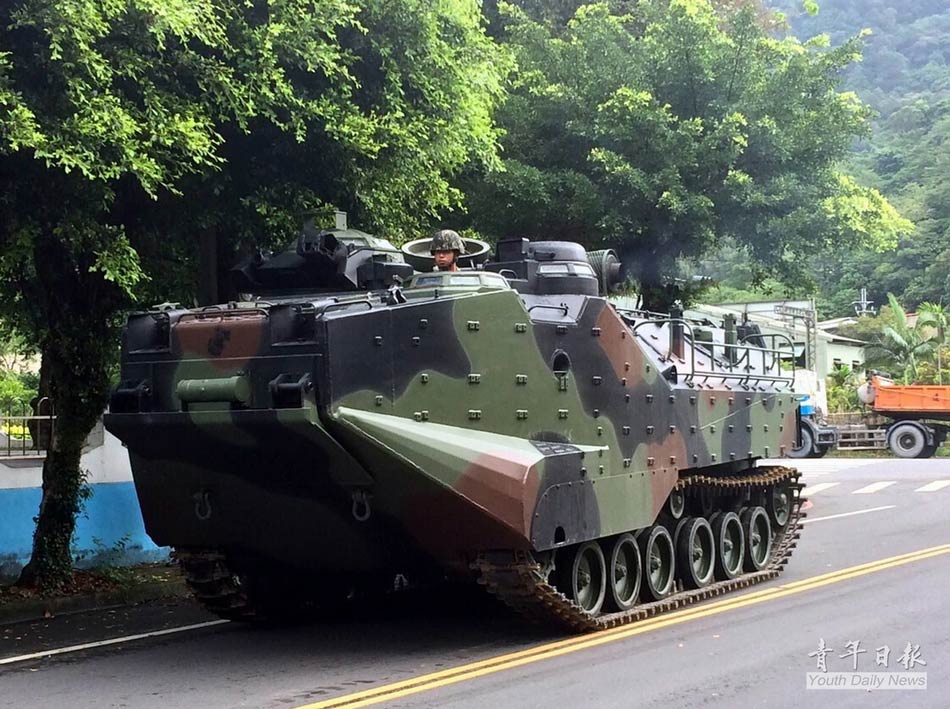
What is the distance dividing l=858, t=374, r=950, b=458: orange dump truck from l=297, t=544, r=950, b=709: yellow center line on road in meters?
21.8

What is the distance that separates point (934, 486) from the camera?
79.4 feet

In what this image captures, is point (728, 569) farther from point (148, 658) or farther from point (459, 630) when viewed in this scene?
point (148, 658)

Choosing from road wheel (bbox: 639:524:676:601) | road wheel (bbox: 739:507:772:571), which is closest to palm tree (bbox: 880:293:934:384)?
road wheel (bbox: 739:507:772:571)

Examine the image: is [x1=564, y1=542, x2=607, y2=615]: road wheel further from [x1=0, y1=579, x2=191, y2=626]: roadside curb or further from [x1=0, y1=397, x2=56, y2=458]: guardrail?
[x1=0, y1=397, x2=56, y2=458]: guardrail

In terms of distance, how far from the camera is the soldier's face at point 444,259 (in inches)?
420

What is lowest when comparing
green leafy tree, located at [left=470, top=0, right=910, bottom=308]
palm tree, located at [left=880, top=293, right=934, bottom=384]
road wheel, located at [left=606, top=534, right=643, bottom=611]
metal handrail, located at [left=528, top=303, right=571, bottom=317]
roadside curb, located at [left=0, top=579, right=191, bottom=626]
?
roadside curb, located at [left=0, top=579, right=191, bottom=626]

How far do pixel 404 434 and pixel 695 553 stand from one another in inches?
182

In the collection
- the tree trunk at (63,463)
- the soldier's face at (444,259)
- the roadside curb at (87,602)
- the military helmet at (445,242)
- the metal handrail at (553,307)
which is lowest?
the roadside curb at (87,602)

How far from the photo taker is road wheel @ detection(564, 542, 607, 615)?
1003 cm

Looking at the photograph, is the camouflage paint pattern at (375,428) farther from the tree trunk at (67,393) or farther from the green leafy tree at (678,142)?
the green leafy tree at (678,142)

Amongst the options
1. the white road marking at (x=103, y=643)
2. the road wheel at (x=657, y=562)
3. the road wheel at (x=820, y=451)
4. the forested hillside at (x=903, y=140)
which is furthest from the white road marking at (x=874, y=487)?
the white road marking at (x=103, y=643)

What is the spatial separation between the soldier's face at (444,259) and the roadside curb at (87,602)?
414cm

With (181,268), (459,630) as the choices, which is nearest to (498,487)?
(459,630)

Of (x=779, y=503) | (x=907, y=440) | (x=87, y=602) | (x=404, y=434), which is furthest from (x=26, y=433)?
(x=907, y=440)
